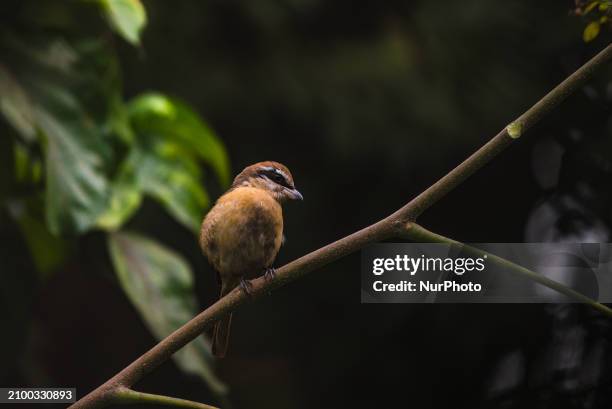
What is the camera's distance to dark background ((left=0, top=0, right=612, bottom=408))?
1511 mm

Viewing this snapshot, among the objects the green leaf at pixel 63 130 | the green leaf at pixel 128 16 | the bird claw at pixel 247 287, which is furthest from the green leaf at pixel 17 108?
the bird claw at pixel 247 287

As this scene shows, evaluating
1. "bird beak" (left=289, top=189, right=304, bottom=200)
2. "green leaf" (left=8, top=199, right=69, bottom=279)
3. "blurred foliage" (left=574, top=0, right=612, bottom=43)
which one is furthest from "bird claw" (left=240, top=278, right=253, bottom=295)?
"green leaf" (left=8, top=199, right=69, bottom=279)

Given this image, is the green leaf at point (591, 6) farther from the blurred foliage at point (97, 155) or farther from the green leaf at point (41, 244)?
the green leaf at point (41, 244)

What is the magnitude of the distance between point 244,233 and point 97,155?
0.51 m

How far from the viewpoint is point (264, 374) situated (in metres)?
2.22

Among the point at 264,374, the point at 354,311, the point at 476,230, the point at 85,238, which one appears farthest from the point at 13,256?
the point at 476,230

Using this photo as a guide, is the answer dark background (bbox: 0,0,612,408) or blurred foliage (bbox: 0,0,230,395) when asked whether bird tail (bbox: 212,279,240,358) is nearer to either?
blurred foliage (bbox: 0,0,230,395)

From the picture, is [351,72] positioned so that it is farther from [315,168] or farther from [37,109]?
[37,109]

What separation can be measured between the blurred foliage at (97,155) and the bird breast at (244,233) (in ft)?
1.08

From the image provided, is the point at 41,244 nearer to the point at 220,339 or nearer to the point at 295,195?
the point at 220,339

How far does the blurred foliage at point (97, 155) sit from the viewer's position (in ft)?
5.04

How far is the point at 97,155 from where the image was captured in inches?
64.0

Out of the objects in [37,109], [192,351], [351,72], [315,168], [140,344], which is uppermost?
[351,72]

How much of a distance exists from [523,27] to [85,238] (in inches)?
46.9
